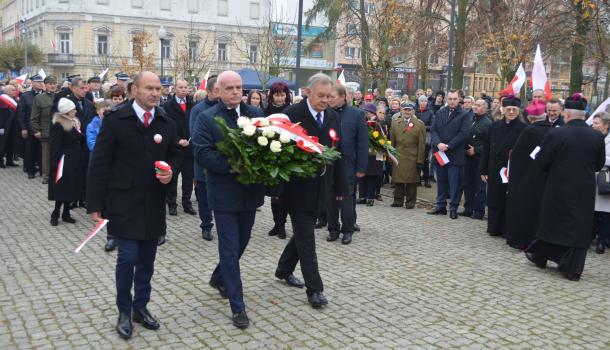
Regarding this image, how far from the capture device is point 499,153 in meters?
9.69

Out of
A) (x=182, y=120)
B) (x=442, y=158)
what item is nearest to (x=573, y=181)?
(x=442, y=158)

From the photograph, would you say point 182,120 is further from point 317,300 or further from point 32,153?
point 32,153

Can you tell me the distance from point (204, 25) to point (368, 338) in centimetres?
7138

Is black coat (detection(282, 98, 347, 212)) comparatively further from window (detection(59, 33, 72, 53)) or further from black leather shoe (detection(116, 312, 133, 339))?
window (detection(59, 33, 72, 53))

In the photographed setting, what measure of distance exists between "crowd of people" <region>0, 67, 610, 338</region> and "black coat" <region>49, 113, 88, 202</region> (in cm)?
2

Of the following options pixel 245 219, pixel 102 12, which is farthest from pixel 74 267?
pixel 102 12

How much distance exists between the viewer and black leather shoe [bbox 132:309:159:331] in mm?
5309

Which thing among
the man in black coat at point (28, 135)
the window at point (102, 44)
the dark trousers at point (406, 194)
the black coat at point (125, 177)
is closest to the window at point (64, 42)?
the window at point (102, 44)

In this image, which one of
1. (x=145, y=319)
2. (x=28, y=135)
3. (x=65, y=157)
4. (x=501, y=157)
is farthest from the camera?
(x=28, y=135)

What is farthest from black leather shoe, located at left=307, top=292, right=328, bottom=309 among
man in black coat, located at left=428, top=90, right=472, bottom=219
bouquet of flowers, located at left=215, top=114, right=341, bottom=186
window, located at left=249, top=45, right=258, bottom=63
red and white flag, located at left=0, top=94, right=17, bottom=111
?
window, located at left=249, top=45, right=258, bottom=63

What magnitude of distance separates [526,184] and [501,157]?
1135 millimetres

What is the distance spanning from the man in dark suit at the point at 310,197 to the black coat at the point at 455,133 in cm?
491

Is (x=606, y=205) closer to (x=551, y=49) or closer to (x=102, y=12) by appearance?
(x=551, y=49)

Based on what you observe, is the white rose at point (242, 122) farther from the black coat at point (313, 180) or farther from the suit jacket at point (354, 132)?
the suit jacket at point (354, 132)
